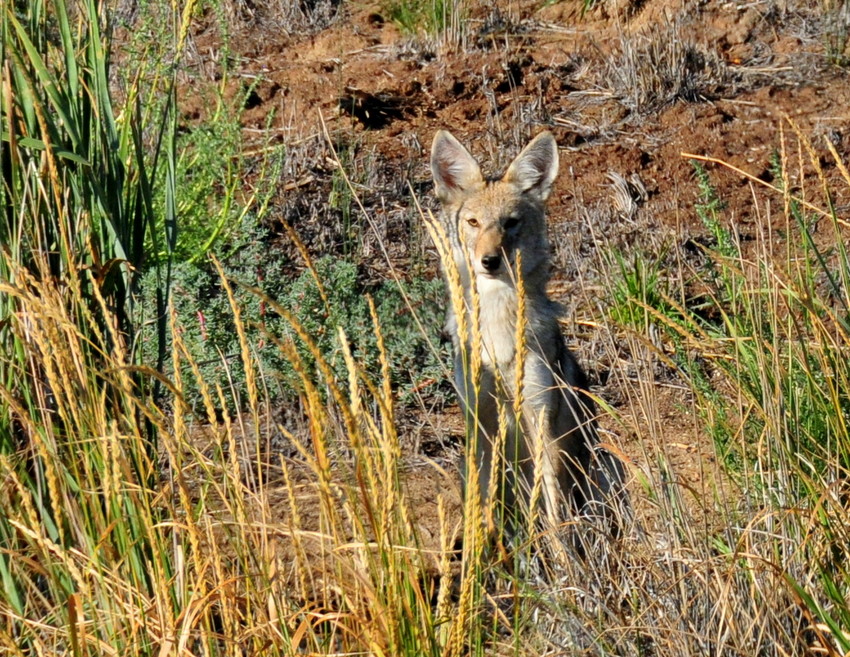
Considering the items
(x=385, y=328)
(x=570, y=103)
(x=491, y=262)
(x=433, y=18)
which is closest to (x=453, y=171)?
(x=491, y=262)

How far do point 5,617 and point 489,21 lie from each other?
22.1 ft

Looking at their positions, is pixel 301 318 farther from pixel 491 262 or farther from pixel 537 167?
pixel 537 167

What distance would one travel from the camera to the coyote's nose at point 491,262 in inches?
204

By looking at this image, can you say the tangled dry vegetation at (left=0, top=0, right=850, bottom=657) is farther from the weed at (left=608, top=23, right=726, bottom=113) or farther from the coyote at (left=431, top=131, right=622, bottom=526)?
the coyote at (left=431, top=131, right=622, bottom=526)

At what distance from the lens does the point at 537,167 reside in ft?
18.5

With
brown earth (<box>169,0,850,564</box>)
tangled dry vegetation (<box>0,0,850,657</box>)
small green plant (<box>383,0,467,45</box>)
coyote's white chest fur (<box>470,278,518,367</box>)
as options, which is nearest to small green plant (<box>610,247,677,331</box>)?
tangled dry vegetation (<box>0,0,850,657</box>)

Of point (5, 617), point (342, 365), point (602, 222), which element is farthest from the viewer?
point (602, 222)

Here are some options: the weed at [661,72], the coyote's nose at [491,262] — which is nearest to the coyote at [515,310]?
the coyote's nose at [491,262]

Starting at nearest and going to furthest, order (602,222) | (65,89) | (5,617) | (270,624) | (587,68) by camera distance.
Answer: (270,624) < (5,617) < (65,89) < (602,222) < (587,68)

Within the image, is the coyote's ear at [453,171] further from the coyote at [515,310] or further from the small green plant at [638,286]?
the small green plant at [638,286]

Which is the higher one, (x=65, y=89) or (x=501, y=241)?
(x=65, y=89)

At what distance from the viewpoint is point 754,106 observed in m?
8.09

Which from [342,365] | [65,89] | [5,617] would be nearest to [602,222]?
[342,365]

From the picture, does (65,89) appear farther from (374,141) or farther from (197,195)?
(374,141)
